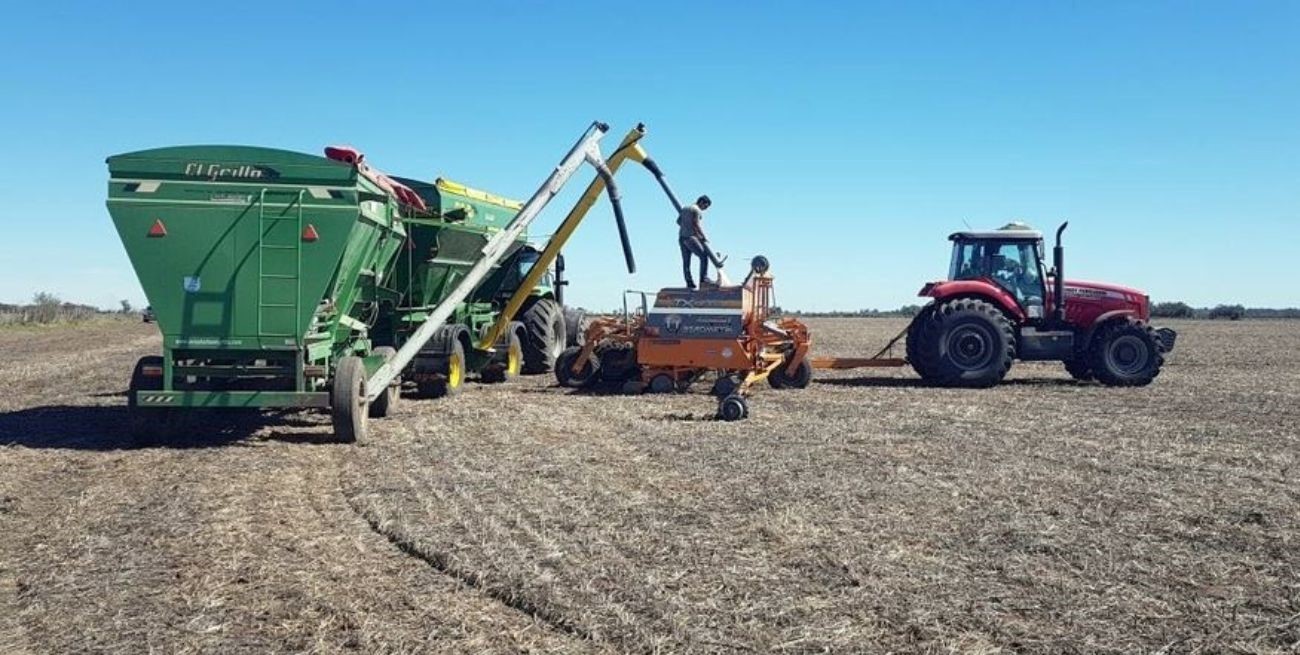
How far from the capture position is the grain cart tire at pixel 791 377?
15756 mm

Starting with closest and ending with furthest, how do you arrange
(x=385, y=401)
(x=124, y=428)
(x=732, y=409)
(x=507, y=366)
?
(x=124, y=428)
(x=732, y=409)
(x=385, y=401)
(x=507, y=366)

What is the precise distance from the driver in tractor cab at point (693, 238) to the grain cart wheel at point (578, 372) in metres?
1.79

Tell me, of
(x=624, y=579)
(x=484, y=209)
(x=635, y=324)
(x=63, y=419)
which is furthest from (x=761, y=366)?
(x=624, y=579)

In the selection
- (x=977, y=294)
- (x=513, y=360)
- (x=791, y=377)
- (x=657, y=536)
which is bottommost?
Result: (x=657, y=536)


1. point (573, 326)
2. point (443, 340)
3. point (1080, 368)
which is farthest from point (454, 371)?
point (1080, 368)

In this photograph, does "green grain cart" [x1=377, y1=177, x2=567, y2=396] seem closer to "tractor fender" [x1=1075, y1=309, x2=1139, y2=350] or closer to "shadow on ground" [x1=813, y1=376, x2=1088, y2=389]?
"shadow on ground" [x1=813, y1=376, x2=1088, y2=389]

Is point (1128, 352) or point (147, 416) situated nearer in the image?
point (147, 416)

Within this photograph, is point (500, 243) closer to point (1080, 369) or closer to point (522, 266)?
point (522, 266)

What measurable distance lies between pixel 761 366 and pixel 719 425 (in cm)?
310

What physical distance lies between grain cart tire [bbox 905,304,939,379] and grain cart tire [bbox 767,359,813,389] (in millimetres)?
1708

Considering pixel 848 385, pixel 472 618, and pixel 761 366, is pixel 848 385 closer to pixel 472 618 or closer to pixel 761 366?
pixel 761 366

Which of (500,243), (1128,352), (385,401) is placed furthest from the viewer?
(1128,352)

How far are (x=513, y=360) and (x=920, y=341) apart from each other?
6185 mm

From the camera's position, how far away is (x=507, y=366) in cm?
1717
